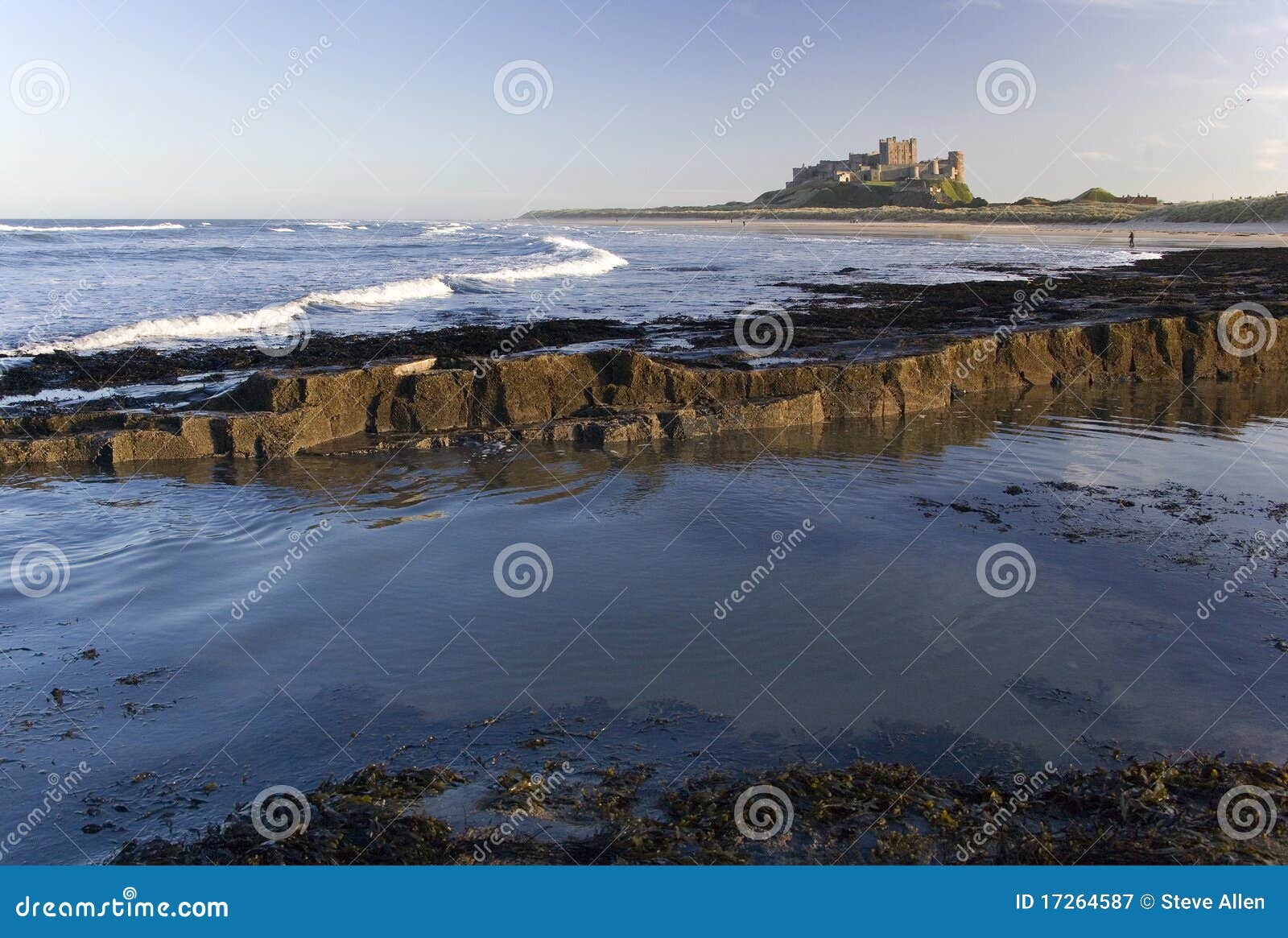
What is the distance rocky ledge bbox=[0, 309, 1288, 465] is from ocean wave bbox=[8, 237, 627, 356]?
8.55 metres

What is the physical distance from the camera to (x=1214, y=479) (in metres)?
9.54

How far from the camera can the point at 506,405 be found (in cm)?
1220

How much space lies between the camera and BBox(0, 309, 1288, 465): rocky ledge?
10625mm

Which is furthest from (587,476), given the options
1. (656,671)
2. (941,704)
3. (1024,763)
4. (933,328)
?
(933,328)

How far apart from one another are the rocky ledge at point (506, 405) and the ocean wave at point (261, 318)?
855 centimetres

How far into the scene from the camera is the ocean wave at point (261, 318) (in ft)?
61.5

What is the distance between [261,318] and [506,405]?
42.1ft

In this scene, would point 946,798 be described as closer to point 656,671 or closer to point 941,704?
point 941,704

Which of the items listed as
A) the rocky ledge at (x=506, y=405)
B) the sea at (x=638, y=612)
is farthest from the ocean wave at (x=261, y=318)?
the sea at (x=638, y=612)

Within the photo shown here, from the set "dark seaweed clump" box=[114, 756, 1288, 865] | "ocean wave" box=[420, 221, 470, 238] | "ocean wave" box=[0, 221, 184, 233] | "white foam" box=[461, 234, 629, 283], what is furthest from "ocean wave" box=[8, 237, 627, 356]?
"ocean wave" box=[0, 221, 184, 233]

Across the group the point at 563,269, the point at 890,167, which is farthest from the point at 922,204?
the point at 563,269

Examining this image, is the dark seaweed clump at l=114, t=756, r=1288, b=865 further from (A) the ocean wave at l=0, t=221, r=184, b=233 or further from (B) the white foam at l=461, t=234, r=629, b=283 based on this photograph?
(A) the ocean wave at l=0, t=221, r=184, b=233

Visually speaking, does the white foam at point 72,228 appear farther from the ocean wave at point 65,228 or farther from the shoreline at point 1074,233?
the shoreline at point 1074,233

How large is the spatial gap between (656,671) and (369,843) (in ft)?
6.87
